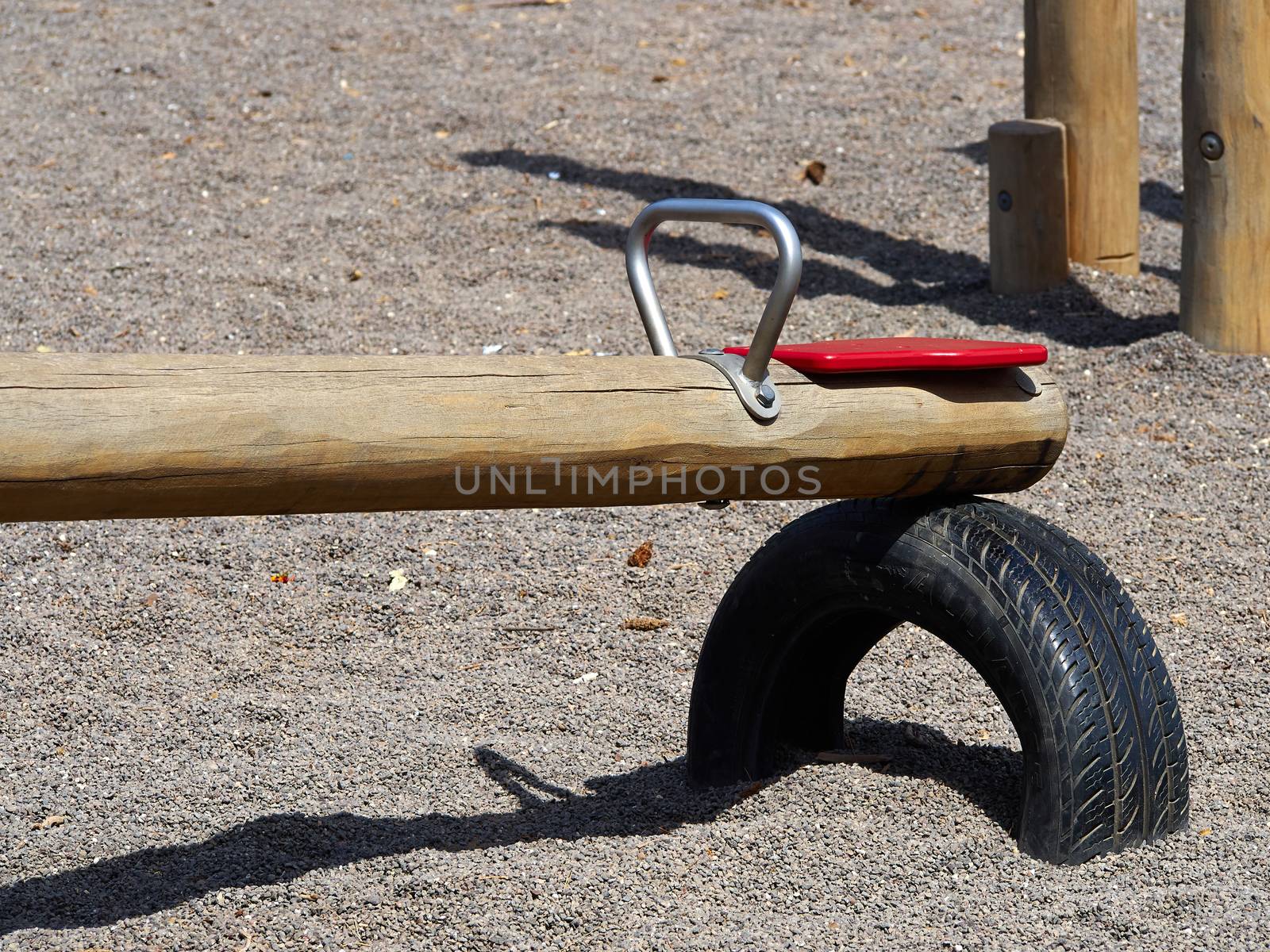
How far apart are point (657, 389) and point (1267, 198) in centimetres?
362

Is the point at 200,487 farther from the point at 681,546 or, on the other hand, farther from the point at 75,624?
the point at 681,546

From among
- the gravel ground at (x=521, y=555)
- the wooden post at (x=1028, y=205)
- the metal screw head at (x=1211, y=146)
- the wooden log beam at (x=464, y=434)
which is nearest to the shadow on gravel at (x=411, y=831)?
the gravel ground at (x=521, y=555)

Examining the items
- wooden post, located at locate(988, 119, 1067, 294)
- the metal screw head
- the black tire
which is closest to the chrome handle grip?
the black tire

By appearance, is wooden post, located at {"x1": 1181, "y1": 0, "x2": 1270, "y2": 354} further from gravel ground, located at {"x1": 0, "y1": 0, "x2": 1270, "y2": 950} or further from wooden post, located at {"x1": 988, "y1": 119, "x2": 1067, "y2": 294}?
wooden post, located at {"x1": 988, "y1": 119, "x2": 1067, "y2": 294}

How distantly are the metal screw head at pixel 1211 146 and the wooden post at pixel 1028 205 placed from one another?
0.74 meters

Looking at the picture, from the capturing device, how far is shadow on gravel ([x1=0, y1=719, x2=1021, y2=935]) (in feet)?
8.30

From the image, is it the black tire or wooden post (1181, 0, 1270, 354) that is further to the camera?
wooden post (1181, 0, 1270, 354)

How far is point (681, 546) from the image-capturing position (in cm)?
419

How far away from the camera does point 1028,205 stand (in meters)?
5.70

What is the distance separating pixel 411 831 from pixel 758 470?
3.57ft

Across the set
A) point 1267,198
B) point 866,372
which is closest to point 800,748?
point 866,372

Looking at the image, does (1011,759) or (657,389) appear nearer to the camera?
(657,389)

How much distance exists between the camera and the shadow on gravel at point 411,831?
2.53 metres

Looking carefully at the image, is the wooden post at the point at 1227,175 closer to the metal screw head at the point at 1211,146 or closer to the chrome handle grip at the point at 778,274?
the metal screw head at the point at 1211,146
